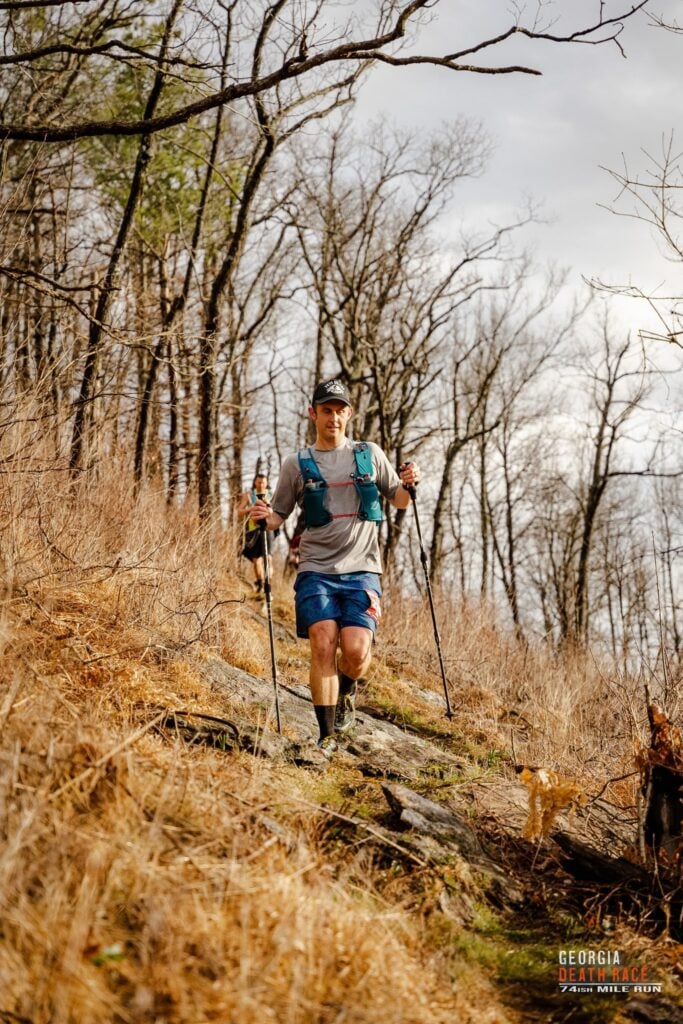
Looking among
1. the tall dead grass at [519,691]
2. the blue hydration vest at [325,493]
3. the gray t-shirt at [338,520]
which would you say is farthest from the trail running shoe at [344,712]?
the tall dead grass at [519,691]

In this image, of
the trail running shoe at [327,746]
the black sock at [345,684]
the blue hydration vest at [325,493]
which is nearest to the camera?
the trail running shoe at [327,746]

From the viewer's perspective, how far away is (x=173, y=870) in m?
1.96

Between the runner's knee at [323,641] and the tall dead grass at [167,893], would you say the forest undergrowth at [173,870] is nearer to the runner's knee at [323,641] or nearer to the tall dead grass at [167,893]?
the tall dead grass at [167,893]

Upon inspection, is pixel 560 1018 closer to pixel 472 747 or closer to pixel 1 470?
pixel 472 747

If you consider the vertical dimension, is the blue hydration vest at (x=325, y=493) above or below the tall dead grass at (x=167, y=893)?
above

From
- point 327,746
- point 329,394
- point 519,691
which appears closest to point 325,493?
point 329,394

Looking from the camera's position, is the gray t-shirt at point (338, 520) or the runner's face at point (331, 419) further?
the runner's face at point (331, 419)

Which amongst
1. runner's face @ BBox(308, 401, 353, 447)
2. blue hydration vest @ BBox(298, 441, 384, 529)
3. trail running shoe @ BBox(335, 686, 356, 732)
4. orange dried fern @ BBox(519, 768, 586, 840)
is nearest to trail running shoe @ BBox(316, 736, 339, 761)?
trail running shoe @ BBox(335, 686, 356, 732)

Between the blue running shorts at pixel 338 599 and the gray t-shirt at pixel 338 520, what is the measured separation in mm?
59

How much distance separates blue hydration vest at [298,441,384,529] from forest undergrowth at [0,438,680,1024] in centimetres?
125

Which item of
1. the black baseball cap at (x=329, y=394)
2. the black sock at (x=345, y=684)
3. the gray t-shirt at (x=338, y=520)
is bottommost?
the black sock at (x=345, y=684)

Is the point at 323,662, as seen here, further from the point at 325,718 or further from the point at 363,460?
the point at 363,460

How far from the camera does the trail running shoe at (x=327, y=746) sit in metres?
3.99

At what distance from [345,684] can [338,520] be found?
109cm
